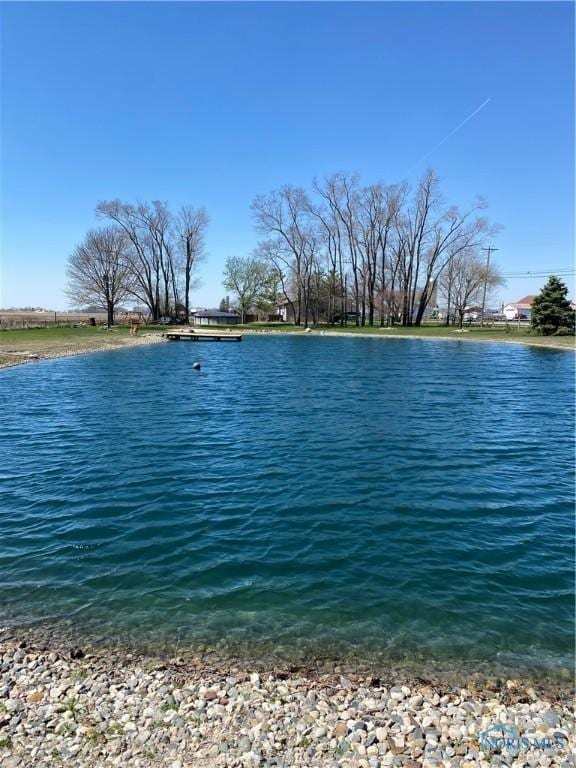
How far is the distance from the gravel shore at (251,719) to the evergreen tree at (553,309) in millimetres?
53131

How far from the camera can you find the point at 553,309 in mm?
50938

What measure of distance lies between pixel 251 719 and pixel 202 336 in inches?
2064

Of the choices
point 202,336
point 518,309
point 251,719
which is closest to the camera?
point 251,719

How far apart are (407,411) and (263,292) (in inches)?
3324

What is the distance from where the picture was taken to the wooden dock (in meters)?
53.0

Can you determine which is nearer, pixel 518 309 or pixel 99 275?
pixel 99 275

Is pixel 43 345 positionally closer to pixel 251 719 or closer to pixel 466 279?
pixel 251 719

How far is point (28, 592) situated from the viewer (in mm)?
5926

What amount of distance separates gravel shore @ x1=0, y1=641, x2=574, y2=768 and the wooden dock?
4835 centimetres

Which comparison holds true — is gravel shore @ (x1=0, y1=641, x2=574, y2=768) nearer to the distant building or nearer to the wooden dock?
the wooden dock

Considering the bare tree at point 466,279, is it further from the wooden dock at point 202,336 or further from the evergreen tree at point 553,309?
the wooden dock at point 202,336

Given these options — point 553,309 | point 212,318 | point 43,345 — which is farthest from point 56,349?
point 212,318

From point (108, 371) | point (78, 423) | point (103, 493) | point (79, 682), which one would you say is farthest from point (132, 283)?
point (79, 682)

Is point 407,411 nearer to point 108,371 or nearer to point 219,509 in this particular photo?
point 219,509
